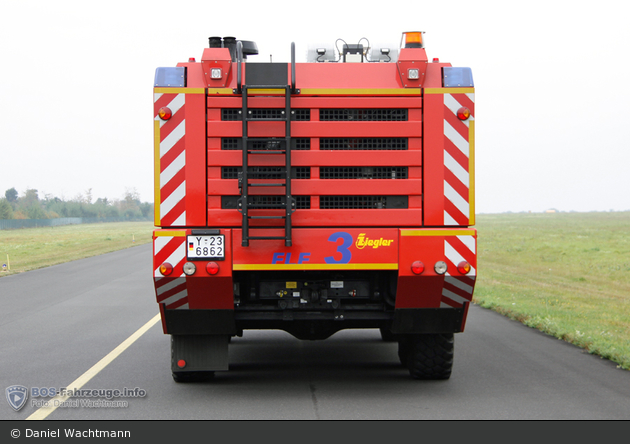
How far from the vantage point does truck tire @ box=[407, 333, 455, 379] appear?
20.9 ft

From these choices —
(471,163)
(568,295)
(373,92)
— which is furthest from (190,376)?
(568,295)

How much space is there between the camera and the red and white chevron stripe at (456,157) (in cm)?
577

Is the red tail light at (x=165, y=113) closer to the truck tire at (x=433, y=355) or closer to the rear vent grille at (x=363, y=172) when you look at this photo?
the rear vent grille at (x=363, y=172)

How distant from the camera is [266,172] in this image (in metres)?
5.61

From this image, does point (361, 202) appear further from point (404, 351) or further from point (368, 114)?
point (404, 351)

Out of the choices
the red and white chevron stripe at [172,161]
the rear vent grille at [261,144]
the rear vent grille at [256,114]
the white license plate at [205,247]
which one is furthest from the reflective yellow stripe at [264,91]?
the white license plate at [205,247]

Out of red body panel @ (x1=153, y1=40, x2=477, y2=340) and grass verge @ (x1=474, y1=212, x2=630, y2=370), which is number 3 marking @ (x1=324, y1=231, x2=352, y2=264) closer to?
red body panel @ (x1=153, y1=40, x2=477, y2=340)

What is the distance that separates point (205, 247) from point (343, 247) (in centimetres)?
123

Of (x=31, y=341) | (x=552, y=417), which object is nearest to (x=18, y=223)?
(x=31, y=341)

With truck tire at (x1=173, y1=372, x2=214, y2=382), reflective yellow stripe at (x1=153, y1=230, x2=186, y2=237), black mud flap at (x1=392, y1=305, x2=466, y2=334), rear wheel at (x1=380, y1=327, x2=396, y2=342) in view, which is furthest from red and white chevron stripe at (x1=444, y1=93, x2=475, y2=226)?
rear wheel at (x1=380, y1=327, x2=396, y2=342)

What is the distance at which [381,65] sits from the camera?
593 cm

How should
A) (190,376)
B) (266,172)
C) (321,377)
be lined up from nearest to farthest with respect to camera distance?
(266,172) → (190,376) → (321,377)

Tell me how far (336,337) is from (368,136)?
4.24 m

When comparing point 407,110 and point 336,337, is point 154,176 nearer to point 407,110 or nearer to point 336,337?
point 407,110
